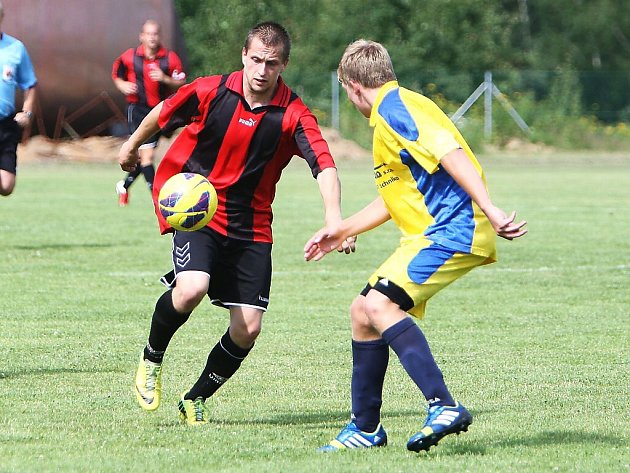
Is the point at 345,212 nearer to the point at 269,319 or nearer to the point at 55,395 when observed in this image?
the point at 269,319

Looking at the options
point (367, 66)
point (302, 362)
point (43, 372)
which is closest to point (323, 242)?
point (367, 66)

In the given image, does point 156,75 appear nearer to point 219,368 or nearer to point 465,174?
point 219,368

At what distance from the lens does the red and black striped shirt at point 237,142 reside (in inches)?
248

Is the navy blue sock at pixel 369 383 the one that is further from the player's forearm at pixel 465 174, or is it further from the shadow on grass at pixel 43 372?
the shadow on grass at pixel 43 372

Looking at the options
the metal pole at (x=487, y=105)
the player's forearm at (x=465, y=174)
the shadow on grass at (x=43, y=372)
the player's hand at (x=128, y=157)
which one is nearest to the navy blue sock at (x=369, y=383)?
the player's forearm at (x=465, y=174)

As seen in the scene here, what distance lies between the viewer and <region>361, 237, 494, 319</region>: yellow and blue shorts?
531 cm

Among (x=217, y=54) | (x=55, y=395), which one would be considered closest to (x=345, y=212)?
(x=55, y=395)

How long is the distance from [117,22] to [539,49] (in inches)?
1201

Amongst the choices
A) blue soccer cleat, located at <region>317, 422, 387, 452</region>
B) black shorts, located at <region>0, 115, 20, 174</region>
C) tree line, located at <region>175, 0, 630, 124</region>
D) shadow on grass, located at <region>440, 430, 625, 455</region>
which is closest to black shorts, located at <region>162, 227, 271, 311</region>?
blue soccer cleat, located at <region>317, 422, 387, 452</region>

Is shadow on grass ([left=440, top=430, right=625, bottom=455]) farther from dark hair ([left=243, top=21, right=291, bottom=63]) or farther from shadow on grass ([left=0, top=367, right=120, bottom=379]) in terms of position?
shadow on grass ([left=0, top=367, right=120, bottom=379])

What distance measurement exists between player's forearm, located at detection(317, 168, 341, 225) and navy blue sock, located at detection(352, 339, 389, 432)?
609 millimetres

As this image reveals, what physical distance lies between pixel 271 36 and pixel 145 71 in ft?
36.4

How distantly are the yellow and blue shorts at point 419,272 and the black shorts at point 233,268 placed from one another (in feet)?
3.57

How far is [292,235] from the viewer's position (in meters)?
15.2
